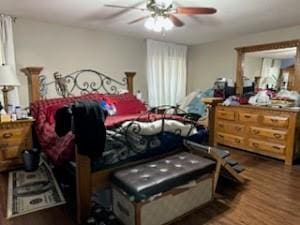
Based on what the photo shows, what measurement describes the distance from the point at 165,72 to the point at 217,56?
1221 millimetres

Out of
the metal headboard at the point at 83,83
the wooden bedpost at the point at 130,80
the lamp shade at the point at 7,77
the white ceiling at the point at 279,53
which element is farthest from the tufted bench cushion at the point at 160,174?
the white ceiling at the point at 279,53

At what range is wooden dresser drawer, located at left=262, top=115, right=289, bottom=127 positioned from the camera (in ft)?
11.1

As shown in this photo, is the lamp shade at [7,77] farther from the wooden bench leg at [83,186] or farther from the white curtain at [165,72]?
the white curtain at [165,72]

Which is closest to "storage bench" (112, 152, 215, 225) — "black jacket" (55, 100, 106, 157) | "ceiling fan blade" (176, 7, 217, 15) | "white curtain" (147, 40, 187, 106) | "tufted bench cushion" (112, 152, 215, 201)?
"tufted bench cushion" (112, 152, 215, 201)

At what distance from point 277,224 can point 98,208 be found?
1654 millimetres

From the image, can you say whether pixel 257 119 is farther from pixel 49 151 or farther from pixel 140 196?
pixel 49 151

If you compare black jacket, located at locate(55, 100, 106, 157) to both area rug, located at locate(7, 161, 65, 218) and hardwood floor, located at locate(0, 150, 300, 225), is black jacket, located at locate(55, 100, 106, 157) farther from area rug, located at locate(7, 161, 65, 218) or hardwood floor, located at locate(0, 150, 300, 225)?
area rug, located at locate(7, 161, 65, 218)

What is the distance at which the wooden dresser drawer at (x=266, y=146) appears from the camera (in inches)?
136

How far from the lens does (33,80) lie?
138 inches

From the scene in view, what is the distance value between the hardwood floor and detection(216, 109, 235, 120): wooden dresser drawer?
120cm

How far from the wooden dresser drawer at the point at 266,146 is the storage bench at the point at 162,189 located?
1724mm

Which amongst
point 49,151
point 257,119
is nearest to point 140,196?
point 49,151

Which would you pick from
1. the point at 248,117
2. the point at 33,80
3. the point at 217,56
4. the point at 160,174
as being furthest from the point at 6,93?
the point at 217,56

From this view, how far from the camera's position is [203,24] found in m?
3.72
